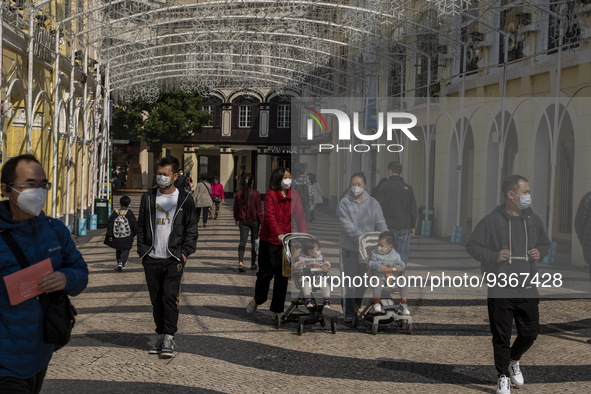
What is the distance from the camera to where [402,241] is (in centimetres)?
1133

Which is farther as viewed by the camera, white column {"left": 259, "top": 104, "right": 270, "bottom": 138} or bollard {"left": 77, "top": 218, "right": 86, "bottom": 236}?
white column {"left": 259, "top": 104, "right": 270, "bottom": 138}

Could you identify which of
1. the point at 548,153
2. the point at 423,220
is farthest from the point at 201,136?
the point at 423,220

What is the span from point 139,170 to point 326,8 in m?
42.2

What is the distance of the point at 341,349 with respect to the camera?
9.16m

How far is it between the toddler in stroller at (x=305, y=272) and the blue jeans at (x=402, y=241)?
3.42ft

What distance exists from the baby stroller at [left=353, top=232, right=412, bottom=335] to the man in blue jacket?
5740mm

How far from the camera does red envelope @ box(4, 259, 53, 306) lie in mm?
4430

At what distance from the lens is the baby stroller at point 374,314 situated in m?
10.1

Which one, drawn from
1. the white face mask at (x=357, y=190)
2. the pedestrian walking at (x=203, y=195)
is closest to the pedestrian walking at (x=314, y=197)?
the white face mask at (x=357, y=190)

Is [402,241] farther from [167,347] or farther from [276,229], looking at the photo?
[167,347]

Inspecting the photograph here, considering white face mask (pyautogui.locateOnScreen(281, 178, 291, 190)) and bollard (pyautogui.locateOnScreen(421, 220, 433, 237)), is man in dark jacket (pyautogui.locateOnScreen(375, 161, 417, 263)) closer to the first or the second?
bollard (pyautogui.locateOnScreen(421, 220, 433, 237))

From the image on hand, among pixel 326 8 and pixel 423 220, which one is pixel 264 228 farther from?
pixel 326 8

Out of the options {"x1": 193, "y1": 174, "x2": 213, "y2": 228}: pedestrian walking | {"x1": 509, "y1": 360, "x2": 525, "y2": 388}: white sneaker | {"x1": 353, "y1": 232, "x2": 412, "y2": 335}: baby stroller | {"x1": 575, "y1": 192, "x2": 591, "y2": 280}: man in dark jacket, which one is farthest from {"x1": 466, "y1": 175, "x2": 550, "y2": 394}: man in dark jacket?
{"x1": 193, "y1": 174, "x2": 213, "y2": 228}: pedestrian walking

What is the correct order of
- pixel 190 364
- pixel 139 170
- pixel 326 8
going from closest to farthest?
1. pixel 190 364
2. pixel 326 8
3. pixel 139 170
